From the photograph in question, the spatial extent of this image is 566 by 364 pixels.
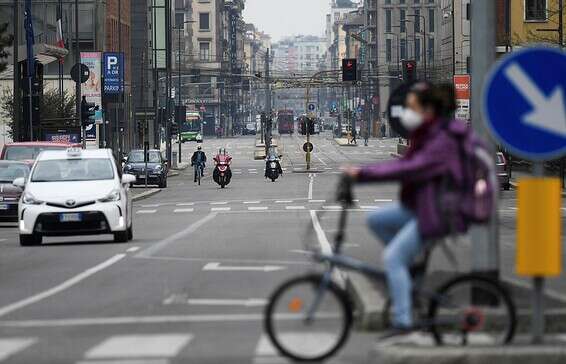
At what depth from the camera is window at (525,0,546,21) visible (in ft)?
366

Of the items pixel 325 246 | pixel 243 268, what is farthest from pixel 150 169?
pixel 243 268

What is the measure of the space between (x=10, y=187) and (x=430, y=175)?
31373mm

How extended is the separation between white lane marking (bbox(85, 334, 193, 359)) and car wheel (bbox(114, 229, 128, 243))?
16550 millimetres

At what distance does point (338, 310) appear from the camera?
10.9 metres

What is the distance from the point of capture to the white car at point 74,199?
95.5 feet

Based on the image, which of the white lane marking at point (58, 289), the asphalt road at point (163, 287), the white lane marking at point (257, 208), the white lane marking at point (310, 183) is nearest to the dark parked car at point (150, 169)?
the white lane marking at point (310, 183)

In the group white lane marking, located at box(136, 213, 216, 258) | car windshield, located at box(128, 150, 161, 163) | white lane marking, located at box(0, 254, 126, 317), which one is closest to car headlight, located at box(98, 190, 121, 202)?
white lane marking, located at box(136, 213, 216, 258)

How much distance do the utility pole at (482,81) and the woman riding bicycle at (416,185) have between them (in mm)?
2618

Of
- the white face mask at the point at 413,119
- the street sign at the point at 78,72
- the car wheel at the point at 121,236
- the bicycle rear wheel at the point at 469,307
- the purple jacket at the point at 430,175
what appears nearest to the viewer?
the purple jacket at the point at 430,175

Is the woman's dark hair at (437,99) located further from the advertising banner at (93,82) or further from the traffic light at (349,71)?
the advertising banner at (93,82)

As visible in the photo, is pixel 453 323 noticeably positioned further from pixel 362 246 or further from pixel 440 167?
pixel 362 246

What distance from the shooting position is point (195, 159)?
79938 mm

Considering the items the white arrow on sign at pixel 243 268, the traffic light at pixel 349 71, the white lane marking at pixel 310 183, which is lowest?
the white lane marking at pixel 310 183

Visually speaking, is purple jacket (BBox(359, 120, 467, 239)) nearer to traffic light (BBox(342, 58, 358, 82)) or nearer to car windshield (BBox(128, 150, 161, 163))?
car windshield (BBox(128, 150, 161, 163))
